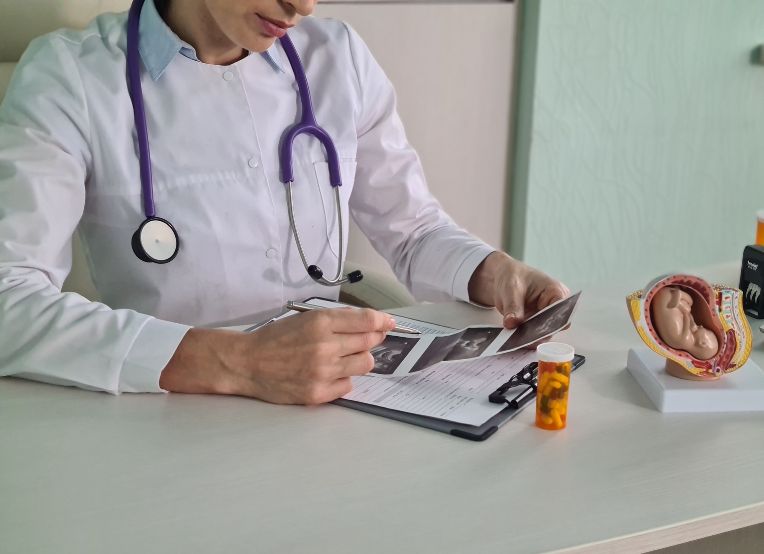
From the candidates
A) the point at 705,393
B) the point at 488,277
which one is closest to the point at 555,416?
the point at 705,393

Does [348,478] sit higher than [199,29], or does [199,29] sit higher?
[199,29]

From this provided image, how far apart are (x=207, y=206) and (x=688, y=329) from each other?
2.33ft

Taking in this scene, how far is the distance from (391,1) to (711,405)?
1.43m

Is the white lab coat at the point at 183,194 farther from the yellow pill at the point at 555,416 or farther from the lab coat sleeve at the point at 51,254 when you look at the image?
the yellow pill at the point at 555,416

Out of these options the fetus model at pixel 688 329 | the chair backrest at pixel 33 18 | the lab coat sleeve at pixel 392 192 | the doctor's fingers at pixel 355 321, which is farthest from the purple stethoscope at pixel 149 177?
the fetus model at pixel 688 329

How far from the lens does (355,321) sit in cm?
108

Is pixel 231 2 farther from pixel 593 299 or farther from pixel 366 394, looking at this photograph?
pixel 593 299

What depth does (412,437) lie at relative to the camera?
39.4 inches

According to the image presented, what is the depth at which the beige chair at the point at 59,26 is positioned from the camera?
1.58m

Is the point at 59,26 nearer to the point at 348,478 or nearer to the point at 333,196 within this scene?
the point at 333,196

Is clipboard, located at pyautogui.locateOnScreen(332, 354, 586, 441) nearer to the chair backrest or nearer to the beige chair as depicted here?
the beige chair

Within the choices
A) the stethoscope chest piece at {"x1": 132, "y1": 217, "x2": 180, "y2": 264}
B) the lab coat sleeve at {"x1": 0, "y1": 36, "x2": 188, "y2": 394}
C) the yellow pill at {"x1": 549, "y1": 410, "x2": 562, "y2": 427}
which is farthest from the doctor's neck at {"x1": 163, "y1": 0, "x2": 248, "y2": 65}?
the yellow pill at {"x1": 549, "y1": 410, "x2": 562, "y2": 427}

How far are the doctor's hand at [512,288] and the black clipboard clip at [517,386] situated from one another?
0.56 feet

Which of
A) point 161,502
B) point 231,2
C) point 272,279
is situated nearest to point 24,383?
point 161,502
